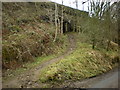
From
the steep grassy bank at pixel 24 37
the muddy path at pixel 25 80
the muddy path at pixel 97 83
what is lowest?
the muddy path at pixel 97 83

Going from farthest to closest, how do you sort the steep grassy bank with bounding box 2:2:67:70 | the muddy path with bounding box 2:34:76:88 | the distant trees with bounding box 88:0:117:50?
the distant trees with bounding box 88:0:117:50 → the steep grassy bank with bounding box 2:2:67:70 → the muddy path with bounding box 2:34:76:88

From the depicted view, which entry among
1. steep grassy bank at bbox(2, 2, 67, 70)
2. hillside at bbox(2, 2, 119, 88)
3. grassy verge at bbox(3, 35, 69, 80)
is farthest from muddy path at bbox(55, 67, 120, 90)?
steep grassy bank at bbox(2, 2, 67, 70)

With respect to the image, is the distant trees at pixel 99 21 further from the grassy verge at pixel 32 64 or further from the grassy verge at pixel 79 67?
the grassy verge at pixel 32 64

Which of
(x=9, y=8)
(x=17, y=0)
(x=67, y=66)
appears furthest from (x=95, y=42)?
(x=17, y=0)

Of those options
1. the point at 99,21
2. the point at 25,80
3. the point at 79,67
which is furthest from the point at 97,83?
the point at 99,21

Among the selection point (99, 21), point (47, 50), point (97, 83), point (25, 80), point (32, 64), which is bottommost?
point (97, 83)

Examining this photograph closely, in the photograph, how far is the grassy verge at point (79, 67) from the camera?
9.59 m

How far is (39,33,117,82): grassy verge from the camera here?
9594 millimetres

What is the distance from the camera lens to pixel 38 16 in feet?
69.7

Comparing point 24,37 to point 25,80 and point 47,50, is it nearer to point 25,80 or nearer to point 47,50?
point 47,50

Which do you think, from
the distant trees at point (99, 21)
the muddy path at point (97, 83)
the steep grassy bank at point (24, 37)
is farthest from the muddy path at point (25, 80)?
the distant trees at point (99, 21)

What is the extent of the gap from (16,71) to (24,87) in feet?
6.84

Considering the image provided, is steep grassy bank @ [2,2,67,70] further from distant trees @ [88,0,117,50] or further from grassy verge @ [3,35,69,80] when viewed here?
distant trees @ [88,0,117,50]

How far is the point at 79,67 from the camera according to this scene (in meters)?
11.3
